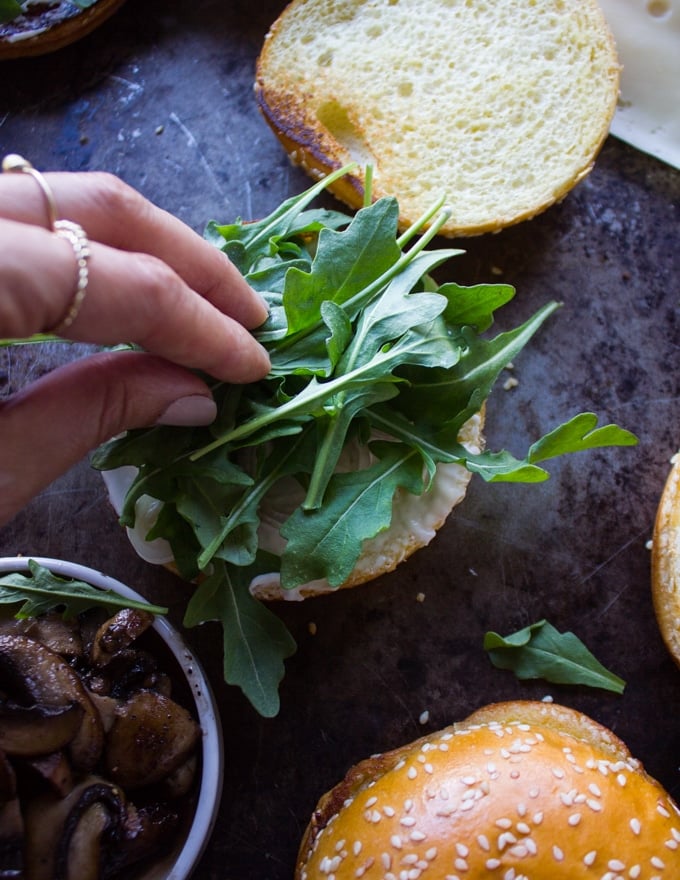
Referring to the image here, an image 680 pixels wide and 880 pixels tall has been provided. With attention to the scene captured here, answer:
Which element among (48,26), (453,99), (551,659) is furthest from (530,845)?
(48,26)

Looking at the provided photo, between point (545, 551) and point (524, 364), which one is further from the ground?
point (524, 364)

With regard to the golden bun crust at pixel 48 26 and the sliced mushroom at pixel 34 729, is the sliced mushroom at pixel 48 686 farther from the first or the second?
the golden bun crust at pixel 48 26

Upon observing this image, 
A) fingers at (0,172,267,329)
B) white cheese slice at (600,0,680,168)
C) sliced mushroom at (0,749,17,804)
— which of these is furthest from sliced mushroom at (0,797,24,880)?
white cheese slice at (600,0,680,168)

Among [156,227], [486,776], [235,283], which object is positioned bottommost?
[486,776]

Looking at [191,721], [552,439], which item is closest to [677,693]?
[552,439]

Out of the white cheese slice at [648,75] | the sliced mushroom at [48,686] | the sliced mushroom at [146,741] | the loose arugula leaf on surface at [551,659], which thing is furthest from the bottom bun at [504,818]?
the white cheese slice at [648,75]

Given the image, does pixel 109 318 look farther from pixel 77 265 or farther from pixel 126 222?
pixel 126 222

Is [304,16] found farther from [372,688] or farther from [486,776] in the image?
[486,776]
